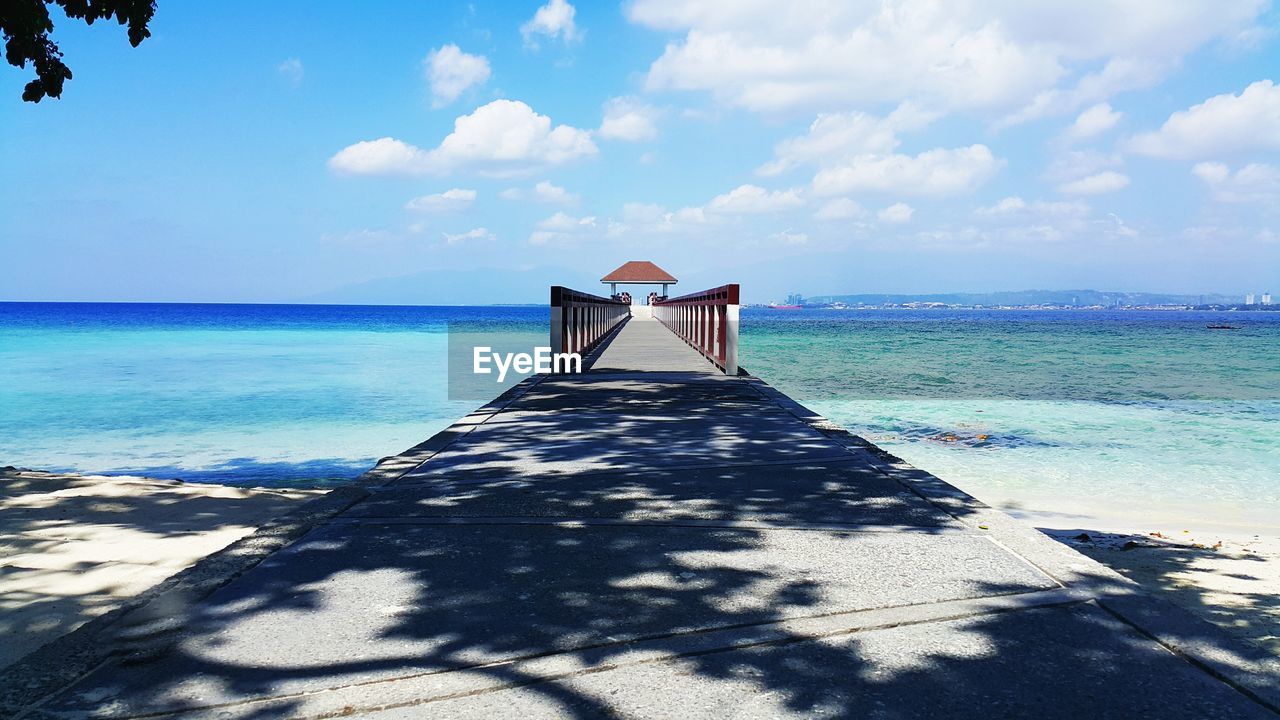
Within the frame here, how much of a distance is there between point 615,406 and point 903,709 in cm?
643

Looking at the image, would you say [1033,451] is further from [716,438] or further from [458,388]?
[458,388]

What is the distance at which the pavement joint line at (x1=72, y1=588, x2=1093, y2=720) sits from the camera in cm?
219

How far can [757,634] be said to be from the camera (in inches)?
102

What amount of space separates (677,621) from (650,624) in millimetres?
94

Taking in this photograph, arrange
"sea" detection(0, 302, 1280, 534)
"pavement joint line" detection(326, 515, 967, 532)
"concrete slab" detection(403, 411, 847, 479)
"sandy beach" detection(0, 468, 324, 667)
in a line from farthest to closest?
"sea" detection(0, 302, 1280, 534) → "concrete slab" detection(403, 411, 847, 479) → "pavement joint line" detection(326, 515, 967, 532) → "sandy beach" detection(0, 468, 324, 667)

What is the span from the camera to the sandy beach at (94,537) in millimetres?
3582

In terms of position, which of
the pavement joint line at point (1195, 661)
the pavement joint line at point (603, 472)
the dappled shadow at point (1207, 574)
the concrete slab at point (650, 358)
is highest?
the concrete slab at point (650, 358)

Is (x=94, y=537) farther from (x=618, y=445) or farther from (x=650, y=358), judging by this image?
(x=650, y=358)

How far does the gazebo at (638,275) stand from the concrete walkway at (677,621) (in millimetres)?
54452

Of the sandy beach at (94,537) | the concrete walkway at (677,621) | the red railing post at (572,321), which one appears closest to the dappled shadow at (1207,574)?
the concrete walkway at (677,621)

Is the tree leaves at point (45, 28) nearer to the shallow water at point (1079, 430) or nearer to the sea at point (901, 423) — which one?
the sea at point (901, 423)

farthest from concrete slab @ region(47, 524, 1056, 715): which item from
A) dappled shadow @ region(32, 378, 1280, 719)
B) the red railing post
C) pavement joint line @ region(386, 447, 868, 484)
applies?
the red railing post

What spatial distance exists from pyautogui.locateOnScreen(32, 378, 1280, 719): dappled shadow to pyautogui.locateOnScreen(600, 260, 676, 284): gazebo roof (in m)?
54.6

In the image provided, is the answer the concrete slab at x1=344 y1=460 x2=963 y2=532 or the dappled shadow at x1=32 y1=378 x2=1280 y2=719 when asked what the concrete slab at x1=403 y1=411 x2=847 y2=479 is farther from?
the dappled shadow at x1=32 y1=378 x2=1280 y2=719
